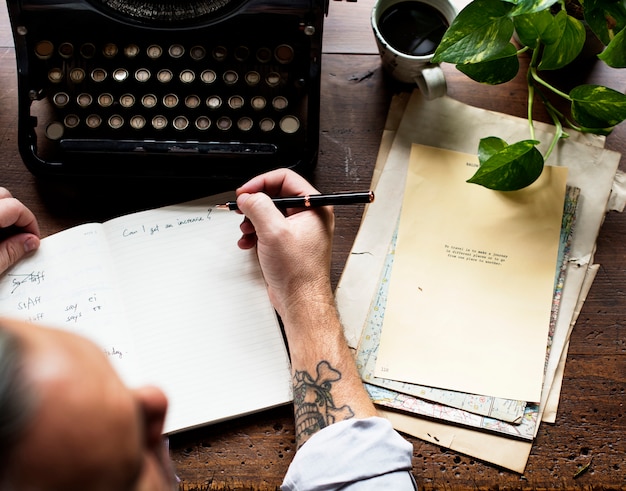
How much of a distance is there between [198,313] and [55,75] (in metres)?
0.51

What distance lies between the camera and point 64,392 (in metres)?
0.36

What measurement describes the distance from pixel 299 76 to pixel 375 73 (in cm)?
19

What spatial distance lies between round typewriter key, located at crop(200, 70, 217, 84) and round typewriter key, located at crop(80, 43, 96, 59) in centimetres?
20

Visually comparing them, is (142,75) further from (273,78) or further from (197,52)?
(273,78)

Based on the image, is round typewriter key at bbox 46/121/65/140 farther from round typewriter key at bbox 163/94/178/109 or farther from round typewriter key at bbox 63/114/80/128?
round typewriter key at bbox 163/94/178/109

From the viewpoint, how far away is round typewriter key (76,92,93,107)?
1088mm

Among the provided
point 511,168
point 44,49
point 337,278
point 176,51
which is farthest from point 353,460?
point 44,49

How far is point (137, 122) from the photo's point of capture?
1076mm

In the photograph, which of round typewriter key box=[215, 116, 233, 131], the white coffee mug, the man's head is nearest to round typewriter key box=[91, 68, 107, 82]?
round typewriter key box=[215, 116, 233, 131]

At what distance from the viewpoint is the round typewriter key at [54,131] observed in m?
1.09

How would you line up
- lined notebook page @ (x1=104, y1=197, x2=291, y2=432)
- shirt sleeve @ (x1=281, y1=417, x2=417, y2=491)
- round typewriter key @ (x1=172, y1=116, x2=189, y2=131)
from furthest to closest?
round typewriter key @ (x1=172, y1=116, x2=189, y2=131) < lined notebook page @ (x1=104, y1=197, x2=291, y2=432) < shirt sleeve @ (x1=281, y1=417, x2=417, y2=491)

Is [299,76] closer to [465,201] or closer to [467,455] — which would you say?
[465,201]

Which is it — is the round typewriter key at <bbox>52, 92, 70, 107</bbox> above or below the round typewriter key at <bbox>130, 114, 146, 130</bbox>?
above

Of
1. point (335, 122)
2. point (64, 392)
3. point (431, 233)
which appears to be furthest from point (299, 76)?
point (64, 392)
